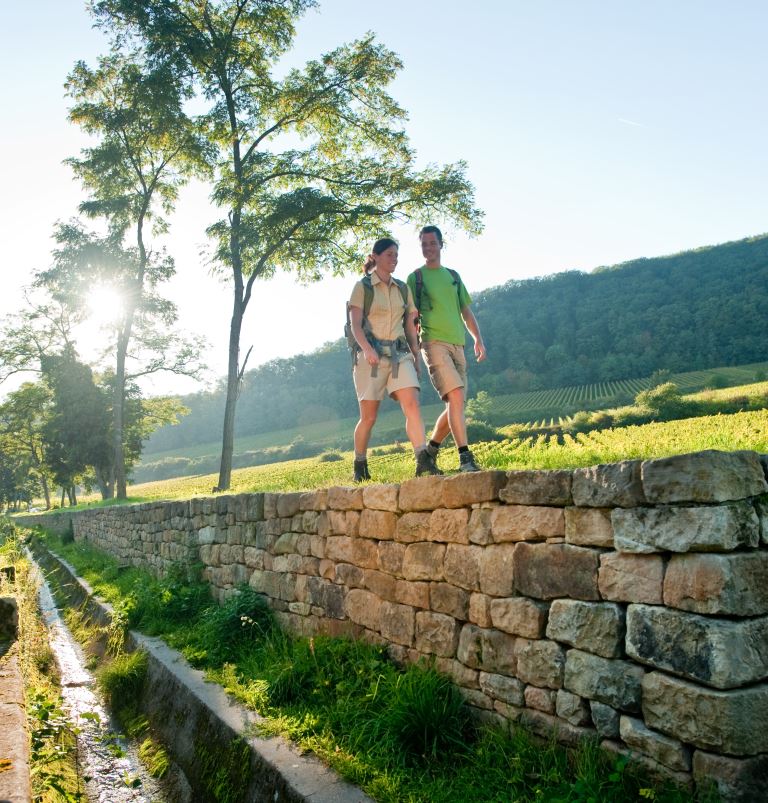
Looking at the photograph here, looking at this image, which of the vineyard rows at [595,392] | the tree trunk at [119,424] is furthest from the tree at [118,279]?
the vineyard rows at [595,392]

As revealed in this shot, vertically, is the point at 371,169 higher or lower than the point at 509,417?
higher

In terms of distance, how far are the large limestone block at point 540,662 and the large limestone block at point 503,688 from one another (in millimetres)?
66

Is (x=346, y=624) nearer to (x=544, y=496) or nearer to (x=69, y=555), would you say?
(x=544, y=496)

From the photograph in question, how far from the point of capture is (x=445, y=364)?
195 inches

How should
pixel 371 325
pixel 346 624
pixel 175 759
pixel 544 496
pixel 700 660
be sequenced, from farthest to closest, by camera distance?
pixel 371 325 → pixel 346 624 → pixel 175 759 → pixel 544 496 → pixel 700 660

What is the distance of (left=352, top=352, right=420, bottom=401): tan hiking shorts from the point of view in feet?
16.6

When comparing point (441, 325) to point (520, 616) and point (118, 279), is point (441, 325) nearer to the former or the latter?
point (520, 616)

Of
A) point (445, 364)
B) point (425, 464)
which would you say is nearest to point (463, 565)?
point (425, 464)

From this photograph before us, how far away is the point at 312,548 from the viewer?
16.8ft

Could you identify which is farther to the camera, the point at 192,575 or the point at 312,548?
the point at 192,575

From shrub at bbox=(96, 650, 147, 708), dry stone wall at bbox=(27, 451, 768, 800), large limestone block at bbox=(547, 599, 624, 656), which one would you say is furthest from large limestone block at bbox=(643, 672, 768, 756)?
shrub at bbox=(96, 650, 147, 708)

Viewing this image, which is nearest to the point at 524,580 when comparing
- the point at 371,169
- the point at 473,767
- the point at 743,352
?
the point at 473,767

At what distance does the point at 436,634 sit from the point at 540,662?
2.86ft

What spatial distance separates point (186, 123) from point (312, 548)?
13.2m
